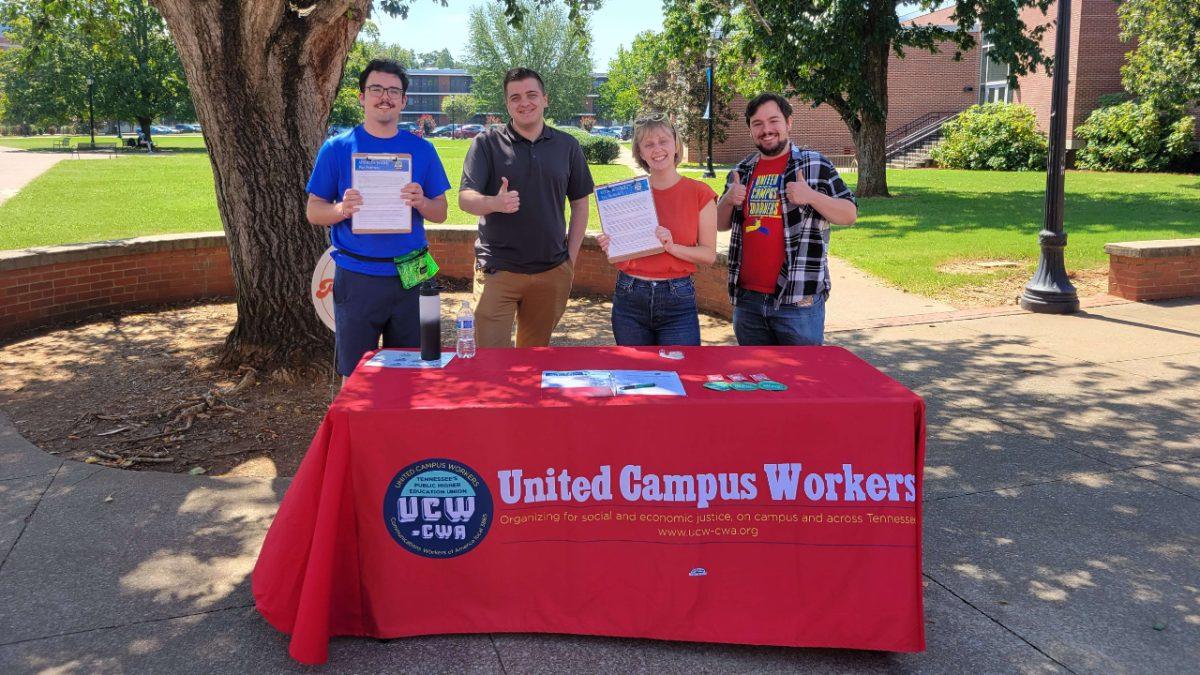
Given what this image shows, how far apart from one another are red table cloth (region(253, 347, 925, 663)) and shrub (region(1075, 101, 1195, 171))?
28.2 m

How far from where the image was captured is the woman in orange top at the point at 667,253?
4.25 m

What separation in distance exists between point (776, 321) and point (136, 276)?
7177 mm

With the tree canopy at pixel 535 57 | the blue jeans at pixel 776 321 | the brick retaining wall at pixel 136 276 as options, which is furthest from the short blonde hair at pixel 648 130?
the tree canopy at pixel 535 57

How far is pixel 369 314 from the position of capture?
4410 mm

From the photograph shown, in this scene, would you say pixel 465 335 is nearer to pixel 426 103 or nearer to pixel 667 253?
pixel 667 253

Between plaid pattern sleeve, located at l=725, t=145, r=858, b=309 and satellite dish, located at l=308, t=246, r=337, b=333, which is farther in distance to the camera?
satellite dish, located at l=308, t=246, r=337, b=333

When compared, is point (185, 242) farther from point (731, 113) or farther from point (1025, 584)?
point (731, 113)

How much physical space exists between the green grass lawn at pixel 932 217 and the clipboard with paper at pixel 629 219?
6.65 meters

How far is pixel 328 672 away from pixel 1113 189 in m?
23.1

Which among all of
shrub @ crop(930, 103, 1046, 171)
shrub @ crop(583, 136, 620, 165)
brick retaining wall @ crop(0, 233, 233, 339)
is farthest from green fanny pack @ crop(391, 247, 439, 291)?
shrub @ crop(583, 136, 620, 165)

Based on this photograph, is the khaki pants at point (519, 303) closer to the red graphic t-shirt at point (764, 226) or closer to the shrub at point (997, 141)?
the red graphic t-shirt at point (764, 226)

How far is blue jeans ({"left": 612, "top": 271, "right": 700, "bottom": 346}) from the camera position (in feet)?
14.4

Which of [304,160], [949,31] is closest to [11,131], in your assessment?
[949,31]

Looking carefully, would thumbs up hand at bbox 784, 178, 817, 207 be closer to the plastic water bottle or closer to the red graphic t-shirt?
the red graphic t-shirt
